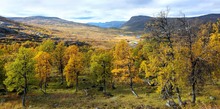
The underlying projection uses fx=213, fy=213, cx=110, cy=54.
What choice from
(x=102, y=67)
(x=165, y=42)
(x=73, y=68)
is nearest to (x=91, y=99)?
(x=102, y=67)

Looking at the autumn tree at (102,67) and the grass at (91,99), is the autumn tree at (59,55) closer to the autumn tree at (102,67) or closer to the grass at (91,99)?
the grass at (91,99)

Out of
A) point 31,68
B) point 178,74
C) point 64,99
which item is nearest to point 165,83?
point 178,74

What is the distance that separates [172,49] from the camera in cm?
3186

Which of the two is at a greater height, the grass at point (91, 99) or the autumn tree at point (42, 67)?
the autumn tree at point (42, 67)

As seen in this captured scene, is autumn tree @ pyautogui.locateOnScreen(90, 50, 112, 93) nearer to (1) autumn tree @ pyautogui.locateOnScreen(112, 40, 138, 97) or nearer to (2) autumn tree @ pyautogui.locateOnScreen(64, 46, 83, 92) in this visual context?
(2) autumn tree @ pyautogui.locateOnScreen(64, 46, 83, 92)

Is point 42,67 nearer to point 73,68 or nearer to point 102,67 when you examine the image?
point 73,68

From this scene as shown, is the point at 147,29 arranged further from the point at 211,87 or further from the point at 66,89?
the point at 66,89

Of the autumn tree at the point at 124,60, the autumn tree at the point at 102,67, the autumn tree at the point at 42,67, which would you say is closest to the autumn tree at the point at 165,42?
the autumn tree at the point at 124,60

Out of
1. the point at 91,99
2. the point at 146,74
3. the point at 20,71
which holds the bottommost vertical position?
the point at 91,99

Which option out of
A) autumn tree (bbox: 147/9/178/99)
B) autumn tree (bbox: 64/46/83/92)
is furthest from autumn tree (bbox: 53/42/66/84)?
autumn tree (bbox: 147/9/178/99)

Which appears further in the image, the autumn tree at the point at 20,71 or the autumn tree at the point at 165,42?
the autumn tree at the point at 20,71

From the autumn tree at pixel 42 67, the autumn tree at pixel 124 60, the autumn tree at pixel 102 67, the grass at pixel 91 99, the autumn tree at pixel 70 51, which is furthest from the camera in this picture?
the autumn tree at pixel 70 51

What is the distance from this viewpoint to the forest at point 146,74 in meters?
31.1

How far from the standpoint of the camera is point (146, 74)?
4069 cm
